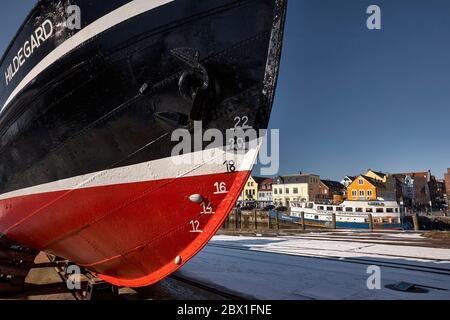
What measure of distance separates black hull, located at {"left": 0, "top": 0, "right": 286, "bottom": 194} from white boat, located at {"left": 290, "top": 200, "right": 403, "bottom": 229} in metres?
27.9

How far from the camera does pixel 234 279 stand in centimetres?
429

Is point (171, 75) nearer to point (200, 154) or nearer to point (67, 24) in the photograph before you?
point (200, 154)

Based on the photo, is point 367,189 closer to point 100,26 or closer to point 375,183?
point 375,183

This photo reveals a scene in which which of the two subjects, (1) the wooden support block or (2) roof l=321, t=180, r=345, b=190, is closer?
(1) the wooden support block

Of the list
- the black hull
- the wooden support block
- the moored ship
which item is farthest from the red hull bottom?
the wooden support block

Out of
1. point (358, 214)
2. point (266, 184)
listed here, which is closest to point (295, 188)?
point (266, 184)

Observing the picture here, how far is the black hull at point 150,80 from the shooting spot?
244 centimetres

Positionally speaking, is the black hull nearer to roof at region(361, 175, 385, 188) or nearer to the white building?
roof at region(361, 175, 385, 188)

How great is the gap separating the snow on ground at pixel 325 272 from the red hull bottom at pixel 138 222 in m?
1.28

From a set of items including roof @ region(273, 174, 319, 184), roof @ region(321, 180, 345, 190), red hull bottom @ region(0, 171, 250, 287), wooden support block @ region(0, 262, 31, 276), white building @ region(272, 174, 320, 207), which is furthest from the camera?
roof @ region(321, 180, 345, 190)

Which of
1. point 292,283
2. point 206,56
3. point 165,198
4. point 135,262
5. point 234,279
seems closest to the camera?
point 206,56

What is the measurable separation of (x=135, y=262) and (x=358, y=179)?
55.7 meters

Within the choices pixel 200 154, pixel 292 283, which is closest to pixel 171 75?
pixel 200 154

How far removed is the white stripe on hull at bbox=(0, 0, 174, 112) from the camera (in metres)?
2.60
